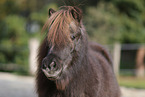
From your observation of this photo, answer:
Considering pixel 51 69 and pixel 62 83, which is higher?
pixel 51 69

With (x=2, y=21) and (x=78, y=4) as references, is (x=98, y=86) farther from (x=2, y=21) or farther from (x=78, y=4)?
(x=2, y=21)

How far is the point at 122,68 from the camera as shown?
16.1 meters

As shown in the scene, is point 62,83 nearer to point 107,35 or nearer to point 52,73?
point 52,73

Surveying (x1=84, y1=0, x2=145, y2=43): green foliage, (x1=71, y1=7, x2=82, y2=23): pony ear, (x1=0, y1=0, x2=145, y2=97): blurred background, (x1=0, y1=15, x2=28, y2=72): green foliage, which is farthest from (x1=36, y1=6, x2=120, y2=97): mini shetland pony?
(x1=0, y1=15, x2=28, y2=72): green foliage

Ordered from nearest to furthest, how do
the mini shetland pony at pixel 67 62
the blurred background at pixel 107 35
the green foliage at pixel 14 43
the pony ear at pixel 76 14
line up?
the mini shetland pony at pixel 67 62 → the pony ear at pixel 76 14 → the blurred background at pixel 107 35 → the green foliage at pixel 14 43

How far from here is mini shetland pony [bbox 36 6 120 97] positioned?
8.96 feet

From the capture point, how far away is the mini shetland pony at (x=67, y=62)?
8.96 feet

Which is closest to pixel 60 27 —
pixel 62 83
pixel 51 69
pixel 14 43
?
pixel 51 69

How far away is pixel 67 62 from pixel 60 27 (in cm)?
50

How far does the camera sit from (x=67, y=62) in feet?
9.45

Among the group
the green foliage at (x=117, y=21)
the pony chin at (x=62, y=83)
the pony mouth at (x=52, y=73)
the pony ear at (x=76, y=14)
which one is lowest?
the pony chin at (x=62, y=83)

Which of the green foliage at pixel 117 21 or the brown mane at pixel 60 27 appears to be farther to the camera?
the green foliage at pixel 117 21

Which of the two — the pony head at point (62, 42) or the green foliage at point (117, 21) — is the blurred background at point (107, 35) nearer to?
the green foliage at point (117, 21)

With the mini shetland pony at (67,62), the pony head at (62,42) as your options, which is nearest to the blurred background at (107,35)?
the mini shetland pony at (67,62)
